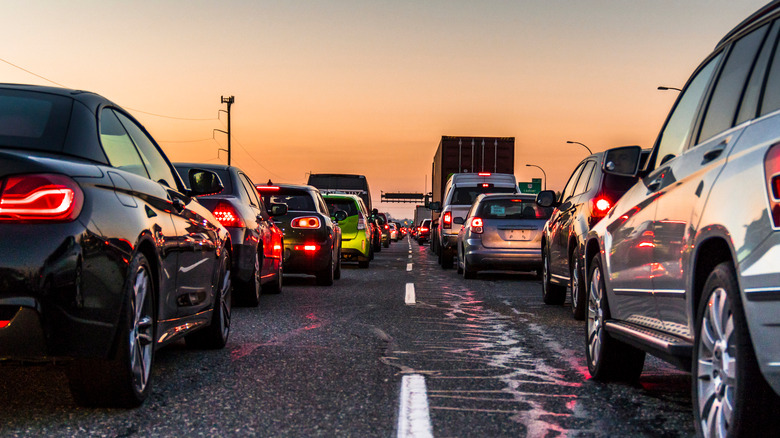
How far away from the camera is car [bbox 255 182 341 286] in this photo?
1331 cm

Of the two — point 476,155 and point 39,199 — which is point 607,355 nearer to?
point 39,199

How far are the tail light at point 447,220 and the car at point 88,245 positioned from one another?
14.9 metres

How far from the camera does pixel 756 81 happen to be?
360cm

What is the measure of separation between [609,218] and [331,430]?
228cm

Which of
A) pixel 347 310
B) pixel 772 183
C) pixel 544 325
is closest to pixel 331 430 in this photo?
pixel 772 183

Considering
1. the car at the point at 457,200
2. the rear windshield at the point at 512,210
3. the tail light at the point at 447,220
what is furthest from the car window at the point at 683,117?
the tail light at the point at 447,220

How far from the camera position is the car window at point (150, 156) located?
206 inches

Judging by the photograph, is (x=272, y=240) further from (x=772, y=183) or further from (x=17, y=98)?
(x=772, y=183)

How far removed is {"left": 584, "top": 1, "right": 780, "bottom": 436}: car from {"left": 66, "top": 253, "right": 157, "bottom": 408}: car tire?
241 centimetres

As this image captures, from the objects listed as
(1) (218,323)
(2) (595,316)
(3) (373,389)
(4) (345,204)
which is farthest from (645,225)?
(4) (345,204)

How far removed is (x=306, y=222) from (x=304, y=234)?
0.60ft

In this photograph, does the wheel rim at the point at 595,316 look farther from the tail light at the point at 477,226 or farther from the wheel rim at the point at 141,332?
the tail light at the point at 477,226

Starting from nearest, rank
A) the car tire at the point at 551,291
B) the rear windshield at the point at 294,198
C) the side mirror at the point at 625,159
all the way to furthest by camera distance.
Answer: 1. the side mirror at the point at 625,159
2. the car tire at the point at 551,291
3. the rear windshield at the point at 294,198

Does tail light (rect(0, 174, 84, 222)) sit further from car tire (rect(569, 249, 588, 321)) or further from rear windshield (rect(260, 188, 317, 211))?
rear windshield (rect(260, 188, 317, 211))
